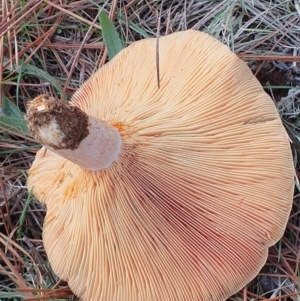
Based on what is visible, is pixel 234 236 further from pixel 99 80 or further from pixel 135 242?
pixel 99 80

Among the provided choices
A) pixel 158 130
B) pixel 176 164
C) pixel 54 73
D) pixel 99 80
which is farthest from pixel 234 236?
pixel 54 73

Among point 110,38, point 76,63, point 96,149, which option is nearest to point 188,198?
point 96,149

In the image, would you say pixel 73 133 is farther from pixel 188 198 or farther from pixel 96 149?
pixel 188 198

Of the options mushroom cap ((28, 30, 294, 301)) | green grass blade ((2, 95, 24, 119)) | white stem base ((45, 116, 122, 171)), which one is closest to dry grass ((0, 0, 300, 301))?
green grass blade ((2, 95, 24, 119))

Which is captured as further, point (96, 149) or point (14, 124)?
point (14, 124)

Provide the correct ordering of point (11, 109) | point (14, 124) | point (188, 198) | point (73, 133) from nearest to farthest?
1. point (73, 133)
2. point (188, 198)
3. point (14, 124)
4. point (11, 109)

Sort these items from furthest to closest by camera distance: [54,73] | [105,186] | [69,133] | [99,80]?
1. [54,73]
2. [99,80]
3. [105,186]
4. [69,133]
